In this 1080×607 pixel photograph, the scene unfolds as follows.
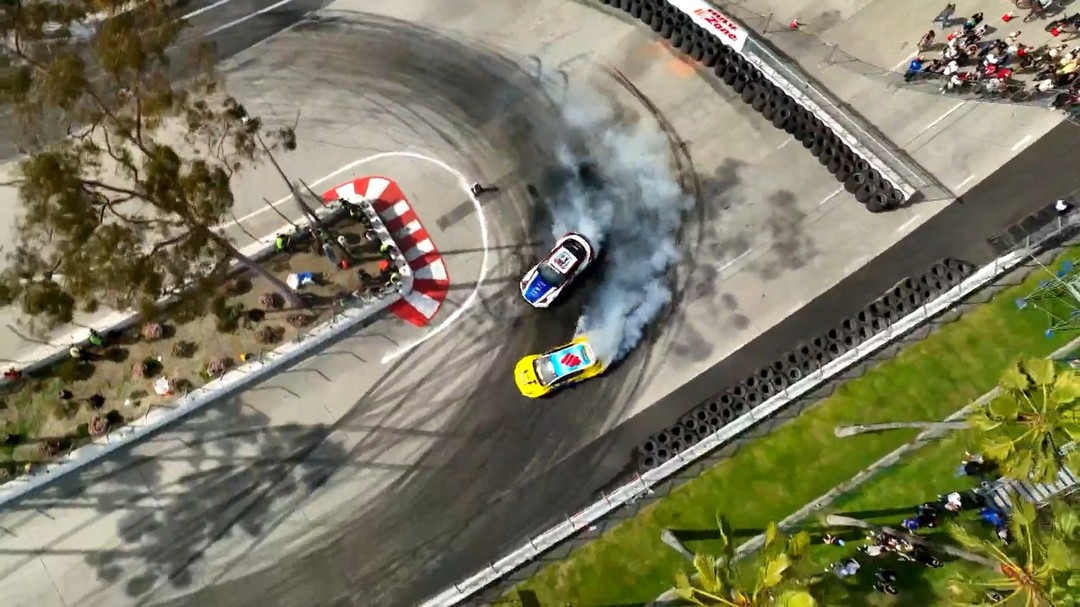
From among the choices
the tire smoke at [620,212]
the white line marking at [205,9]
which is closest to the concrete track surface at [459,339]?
the tire smoke at [620,212]

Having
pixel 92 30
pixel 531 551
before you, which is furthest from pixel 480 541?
pixel 92 30

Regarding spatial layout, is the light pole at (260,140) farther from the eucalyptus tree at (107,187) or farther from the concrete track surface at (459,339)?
the concrete track surface at (459,339)

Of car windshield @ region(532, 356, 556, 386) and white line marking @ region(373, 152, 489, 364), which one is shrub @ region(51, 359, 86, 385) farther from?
car windshield @ region(532, 356, 556, 386)

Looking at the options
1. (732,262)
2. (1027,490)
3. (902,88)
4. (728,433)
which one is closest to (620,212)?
(732,262)

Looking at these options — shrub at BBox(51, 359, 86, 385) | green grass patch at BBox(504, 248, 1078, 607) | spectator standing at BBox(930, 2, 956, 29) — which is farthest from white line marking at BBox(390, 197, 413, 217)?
spectator standing at BBox(930, 2, 956, 29)

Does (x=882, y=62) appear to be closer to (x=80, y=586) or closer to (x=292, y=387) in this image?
(x=292, y=387)

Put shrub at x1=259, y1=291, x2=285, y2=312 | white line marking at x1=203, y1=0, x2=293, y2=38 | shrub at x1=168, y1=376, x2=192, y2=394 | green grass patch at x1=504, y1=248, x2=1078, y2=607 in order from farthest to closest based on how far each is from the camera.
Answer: white line marking at x1=203, y1=0, x2=293, y2=38 → shrub at x1=259, y1=291, x2=285, y2=312 → shrub at x1=168, y1=376, x2=192, y2=394 → green grass patch at x1=504, y1=248, x2=1078, y2=607
